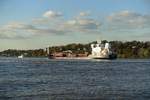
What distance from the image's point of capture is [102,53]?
178000mm

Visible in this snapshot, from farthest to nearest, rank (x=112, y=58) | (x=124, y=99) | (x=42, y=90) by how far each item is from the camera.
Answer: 1. (x=112, y=58)
2. (x=42, y=90)
3. (x=124, y=99)

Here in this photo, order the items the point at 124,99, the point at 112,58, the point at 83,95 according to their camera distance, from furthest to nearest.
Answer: the point at 112,58 < the point at 83,95 < the point at 124,99

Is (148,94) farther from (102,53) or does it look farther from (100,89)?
(102,53)

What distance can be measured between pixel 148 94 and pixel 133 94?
1089mm

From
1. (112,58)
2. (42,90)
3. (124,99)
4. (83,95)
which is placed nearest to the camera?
(124,99)

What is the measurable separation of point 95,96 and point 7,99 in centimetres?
613

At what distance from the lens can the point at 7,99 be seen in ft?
104

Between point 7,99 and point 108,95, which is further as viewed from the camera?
point 108,95

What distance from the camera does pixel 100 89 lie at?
126ft

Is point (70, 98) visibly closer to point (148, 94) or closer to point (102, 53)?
point (148, 94)

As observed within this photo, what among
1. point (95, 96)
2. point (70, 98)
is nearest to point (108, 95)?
point (95, 96)

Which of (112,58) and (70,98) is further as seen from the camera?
(112,58)

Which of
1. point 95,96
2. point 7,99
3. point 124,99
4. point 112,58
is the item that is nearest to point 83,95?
point 95,96

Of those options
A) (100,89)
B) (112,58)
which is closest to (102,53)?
(112,58)
